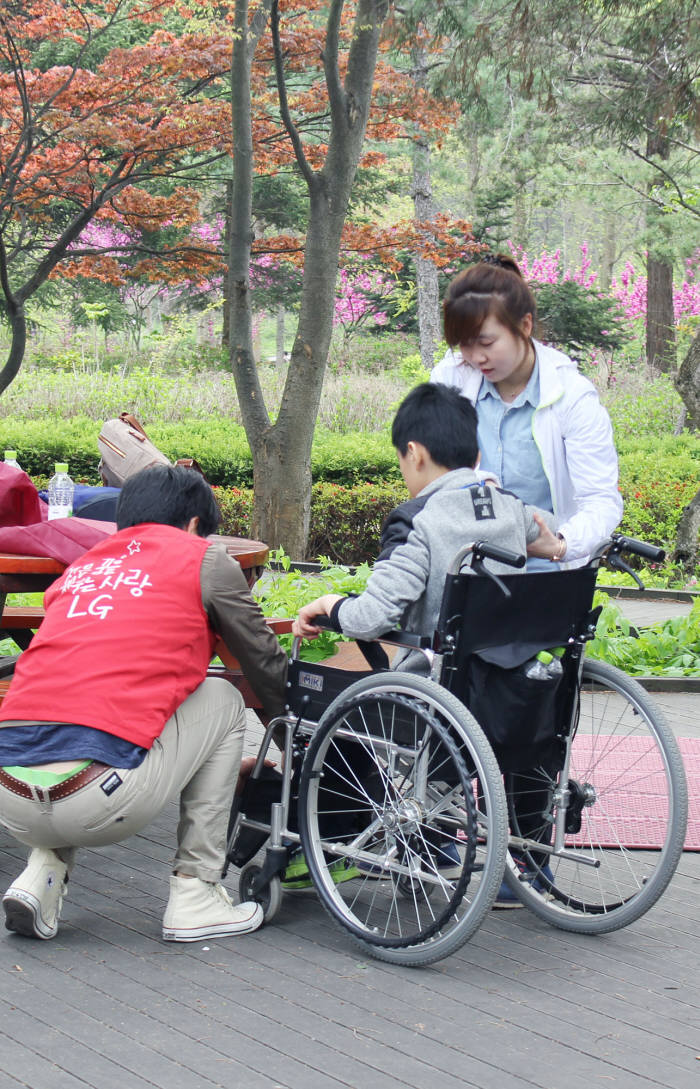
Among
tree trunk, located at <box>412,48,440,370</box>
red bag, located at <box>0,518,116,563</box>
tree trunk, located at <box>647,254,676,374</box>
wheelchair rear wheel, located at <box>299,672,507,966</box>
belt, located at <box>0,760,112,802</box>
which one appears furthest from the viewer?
tree trunk, located at <box>647,254,676,374</box>

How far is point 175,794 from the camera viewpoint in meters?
2.89

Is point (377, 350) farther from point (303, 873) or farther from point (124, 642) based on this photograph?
point (124, 642)

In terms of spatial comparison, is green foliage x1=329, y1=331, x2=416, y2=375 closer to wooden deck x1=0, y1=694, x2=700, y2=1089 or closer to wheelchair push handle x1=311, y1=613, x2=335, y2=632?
wheelchair push handle x1=311, y1=613, x2=335, y2=632

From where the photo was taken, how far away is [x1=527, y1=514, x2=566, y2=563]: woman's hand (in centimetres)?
298

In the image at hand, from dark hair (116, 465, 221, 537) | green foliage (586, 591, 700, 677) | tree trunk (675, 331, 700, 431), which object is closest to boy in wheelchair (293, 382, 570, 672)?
dark hair (116, 465, 221, 537)

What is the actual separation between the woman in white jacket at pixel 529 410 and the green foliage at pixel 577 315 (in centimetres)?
1765

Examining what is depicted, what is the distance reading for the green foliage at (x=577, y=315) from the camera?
20484 mm

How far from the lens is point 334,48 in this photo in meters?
8.02

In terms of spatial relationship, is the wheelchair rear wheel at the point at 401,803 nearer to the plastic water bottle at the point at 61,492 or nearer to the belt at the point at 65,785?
the belt at the point at 65,785

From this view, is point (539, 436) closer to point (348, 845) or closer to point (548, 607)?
point (548, 607)

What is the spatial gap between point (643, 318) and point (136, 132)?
1834 cm

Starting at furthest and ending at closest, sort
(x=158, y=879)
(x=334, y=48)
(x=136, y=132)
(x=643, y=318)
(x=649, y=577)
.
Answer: (x=643, y=318) < (x=649, y=577) < (x=136, y=132) < (x=334, y=48) < (x=158, y=879)

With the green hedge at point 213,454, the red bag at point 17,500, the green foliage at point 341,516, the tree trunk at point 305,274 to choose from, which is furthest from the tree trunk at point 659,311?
the red bag at point 17,500

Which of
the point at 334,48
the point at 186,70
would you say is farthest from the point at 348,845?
the point at 186,70
